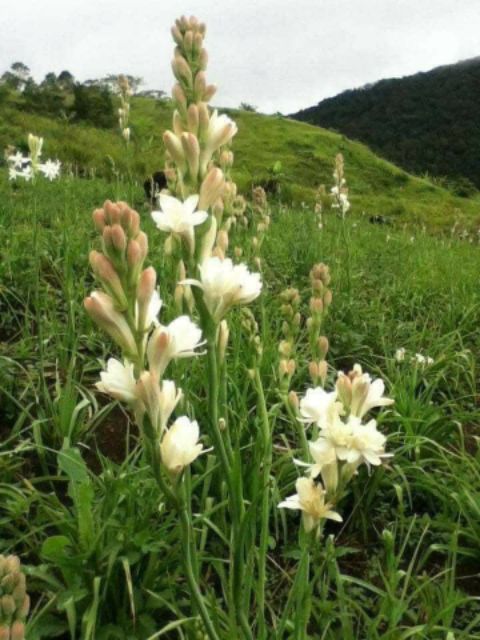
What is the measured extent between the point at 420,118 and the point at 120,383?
230 feet

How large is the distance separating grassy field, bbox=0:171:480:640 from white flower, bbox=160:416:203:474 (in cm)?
62

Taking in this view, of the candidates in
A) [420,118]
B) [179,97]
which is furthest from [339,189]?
[420,118]

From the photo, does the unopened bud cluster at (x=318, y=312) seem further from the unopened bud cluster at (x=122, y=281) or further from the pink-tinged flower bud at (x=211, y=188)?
the unopened bud cluster at (x=122, y=281)

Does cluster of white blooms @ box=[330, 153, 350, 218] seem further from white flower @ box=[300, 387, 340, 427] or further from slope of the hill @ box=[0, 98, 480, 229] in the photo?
slope of the hill @ box=[0, 98, 480, 229]

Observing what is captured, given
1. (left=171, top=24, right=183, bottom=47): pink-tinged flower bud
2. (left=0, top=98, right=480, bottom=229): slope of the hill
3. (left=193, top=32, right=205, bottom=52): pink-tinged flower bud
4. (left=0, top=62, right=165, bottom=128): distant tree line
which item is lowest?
(left=0, top=98, right=480, bottom=229): slope of the hill

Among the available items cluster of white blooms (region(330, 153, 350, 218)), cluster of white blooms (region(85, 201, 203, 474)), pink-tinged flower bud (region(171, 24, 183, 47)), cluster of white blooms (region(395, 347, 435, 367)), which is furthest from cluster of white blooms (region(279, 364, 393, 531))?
cluster of white blooms (region(330, 153, 350, 218))

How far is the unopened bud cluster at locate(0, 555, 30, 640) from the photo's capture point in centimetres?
99

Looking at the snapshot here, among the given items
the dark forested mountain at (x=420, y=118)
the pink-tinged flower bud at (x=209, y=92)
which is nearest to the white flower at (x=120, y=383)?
the pink-tinged flower bud at (x=209, y=92)

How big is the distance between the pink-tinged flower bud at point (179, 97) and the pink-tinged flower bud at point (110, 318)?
0.57 metres

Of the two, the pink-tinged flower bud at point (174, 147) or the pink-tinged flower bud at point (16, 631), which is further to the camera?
the pink-tinged flower bud at point (174, 147)

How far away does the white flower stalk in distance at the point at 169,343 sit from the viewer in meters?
1.17

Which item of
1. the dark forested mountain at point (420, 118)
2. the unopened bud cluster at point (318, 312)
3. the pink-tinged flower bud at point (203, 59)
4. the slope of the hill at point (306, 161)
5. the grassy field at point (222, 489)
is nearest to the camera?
the pink-tinged flower bud at point (203, 59)

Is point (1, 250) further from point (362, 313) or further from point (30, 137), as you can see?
point (362, 313)

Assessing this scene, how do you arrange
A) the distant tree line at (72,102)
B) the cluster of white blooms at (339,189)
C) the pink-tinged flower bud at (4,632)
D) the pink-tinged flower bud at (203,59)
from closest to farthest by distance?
the pink-tinged flower bud at (4,632) < the pink-tinged flower bud at (203,59) < the cluster of white blooms at (339,189) < the distant tree line at (72,102)
